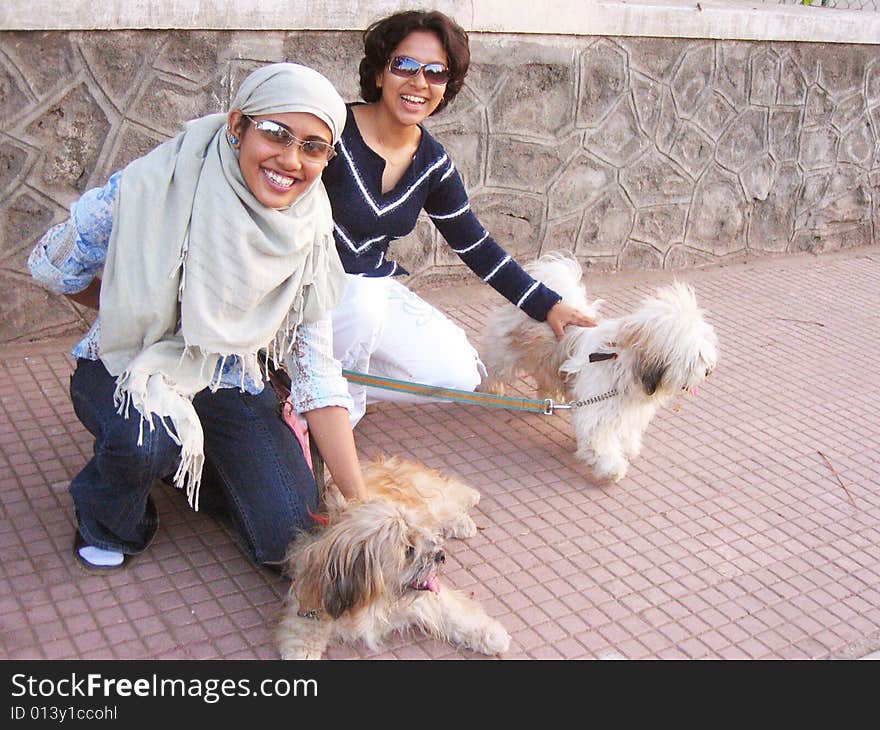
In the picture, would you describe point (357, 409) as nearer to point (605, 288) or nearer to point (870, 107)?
point (605, 288)

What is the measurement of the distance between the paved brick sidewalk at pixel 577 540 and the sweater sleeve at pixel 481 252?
2.12 feet

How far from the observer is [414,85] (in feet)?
12.5

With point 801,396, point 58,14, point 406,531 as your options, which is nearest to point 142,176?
point 406,531

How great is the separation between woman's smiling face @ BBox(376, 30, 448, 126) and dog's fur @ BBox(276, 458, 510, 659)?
139 centimetres

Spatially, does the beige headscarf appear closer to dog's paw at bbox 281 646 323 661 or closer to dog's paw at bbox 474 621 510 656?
dog's paw at bbox 281 646 323 661

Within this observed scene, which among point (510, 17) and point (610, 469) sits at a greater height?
point (510, 17)

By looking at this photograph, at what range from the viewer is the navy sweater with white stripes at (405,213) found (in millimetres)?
3938

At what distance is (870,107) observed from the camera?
7941 millimetres

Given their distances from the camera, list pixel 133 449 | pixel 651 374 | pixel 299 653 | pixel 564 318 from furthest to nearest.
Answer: pixel 564 318, pixel 651 374, pixel 133 449, pixel 299 653

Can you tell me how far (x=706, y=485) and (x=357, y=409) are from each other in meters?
1.55

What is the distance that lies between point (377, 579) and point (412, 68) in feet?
6.63

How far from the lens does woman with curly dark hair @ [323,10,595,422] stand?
3.82m

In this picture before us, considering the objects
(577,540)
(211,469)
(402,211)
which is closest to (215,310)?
(211,469)

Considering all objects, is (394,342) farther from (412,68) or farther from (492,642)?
(492,642)
